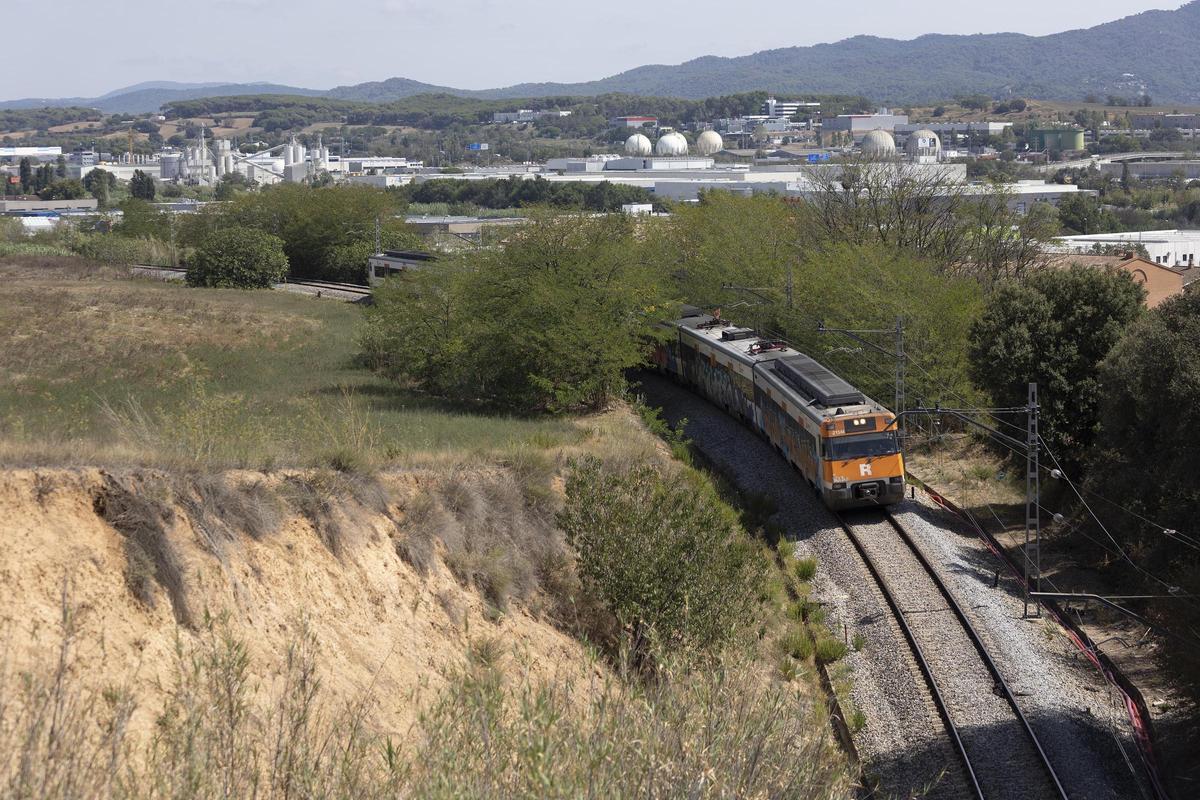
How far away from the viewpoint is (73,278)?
7188 centimetres

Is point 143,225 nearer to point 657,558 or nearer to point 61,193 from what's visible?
point 61,193

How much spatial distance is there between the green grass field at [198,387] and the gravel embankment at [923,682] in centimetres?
685

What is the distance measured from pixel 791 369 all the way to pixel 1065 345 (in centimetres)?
762

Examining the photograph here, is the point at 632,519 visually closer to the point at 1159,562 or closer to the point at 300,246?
the point at 1159,562

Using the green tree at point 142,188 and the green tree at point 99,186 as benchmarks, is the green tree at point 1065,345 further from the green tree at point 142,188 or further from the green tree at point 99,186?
the green tree at point 142,188

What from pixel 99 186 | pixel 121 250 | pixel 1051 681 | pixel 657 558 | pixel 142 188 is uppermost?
pixel 99 186

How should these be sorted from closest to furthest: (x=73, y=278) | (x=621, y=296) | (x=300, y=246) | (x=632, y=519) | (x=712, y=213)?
(x=632, y=519) → (x=621, y=296) → (x=712, y=213) → (x=73, y=278) → (x=300, y=246)

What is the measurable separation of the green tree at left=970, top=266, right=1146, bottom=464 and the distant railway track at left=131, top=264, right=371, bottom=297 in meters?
46.8

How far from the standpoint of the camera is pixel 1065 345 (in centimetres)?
3381

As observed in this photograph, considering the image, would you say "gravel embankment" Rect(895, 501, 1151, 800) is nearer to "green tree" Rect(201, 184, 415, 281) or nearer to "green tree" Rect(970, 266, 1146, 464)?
"green tree" Rect(970, 266, 1146, 464)

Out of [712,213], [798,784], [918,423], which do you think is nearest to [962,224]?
[712,213]

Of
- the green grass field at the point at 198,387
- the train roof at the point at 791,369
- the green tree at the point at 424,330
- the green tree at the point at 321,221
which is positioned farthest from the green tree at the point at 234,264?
the train roof at the point at 791,369

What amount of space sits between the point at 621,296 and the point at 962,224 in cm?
2866

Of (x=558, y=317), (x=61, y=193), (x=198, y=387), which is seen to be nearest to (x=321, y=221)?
(x=558, y=317)
